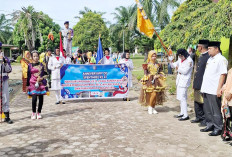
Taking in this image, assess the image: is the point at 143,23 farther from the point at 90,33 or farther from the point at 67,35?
the point at 90,33

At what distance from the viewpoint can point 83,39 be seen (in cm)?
5344

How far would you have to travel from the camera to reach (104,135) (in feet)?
17.1

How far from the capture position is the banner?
8.84 meters

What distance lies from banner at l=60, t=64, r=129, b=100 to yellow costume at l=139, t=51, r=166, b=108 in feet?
6.70

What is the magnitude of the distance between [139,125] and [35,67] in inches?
127

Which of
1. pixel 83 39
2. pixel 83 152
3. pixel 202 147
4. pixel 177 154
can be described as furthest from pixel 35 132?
pixel 83 39

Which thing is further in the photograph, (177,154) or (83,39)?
(83,39)

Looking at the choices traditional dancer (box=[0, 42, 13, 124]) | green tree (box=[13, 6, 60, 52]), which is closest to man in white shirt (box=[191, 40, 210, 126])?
traditional dancer (box=[0, 42, 13, 124])

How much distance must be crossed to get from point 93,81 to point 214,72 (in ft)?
16.0

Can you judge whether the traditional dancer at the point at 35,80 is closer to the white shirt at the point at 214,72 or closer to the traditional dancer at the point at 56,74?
the traditional dancer at the point at 56,74

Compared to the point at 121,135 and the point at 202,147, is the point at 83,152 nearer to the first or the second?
the point at 121,135

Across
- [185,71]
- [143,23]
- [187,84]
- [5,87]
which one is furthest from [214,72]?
[5,87]

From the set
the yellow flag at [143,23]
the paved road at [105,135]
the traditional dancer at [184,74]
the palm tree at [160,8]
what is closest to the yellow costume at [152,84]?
the paved road at [105,135]

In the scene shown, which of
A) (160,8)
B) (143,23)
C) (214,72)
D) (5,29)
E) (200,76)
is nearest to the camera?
(214,72)
